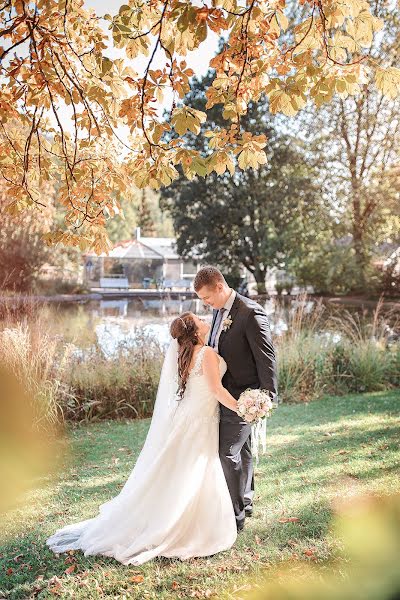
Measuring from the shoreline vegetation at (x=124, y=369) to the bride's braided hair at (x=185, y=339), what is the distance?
3674mm

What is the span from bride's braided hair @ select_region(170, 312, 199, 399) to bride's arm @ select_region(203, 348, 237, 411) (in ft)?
0.48

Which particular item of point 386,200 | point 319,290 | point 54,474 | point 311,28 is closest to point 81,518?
point 54,474

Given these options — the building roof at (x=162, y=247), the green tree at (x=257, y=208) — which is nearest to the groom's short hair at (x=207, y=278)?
the green tree at (x=257, y=208)

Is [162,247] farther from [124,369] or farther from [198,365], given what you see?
[198,365]

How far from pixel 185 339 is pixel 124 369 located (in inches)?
184

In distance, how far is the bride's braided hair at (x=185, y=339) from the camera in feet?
14.2

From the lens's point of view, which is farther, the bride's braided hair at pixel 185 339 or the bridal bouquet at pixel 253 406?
the bride's braided hair at pixel 185 339

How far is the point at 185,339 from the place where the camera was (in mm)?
4332

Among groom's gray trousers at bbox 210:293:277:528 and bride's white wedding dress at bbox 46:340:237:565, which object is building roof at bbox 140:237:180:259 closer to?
groom's gray trousers at bbox 210:293:277:528

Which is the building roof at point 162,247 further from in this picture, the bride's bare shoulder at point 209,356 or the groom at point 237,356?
the bride's bare shoulder at point 209,356

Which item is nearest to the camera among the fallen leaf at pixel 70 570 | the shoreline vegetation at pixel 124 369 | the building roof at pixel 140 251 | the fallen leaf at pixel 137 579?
the fallen leaf at pixel 137 579

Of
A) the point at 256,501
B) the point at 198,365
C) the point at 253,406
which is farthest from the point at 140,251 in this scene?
the point at 253,406

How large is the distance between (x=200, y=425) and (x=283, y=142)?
29.8 meters

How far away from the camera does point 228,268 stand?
33594mm
